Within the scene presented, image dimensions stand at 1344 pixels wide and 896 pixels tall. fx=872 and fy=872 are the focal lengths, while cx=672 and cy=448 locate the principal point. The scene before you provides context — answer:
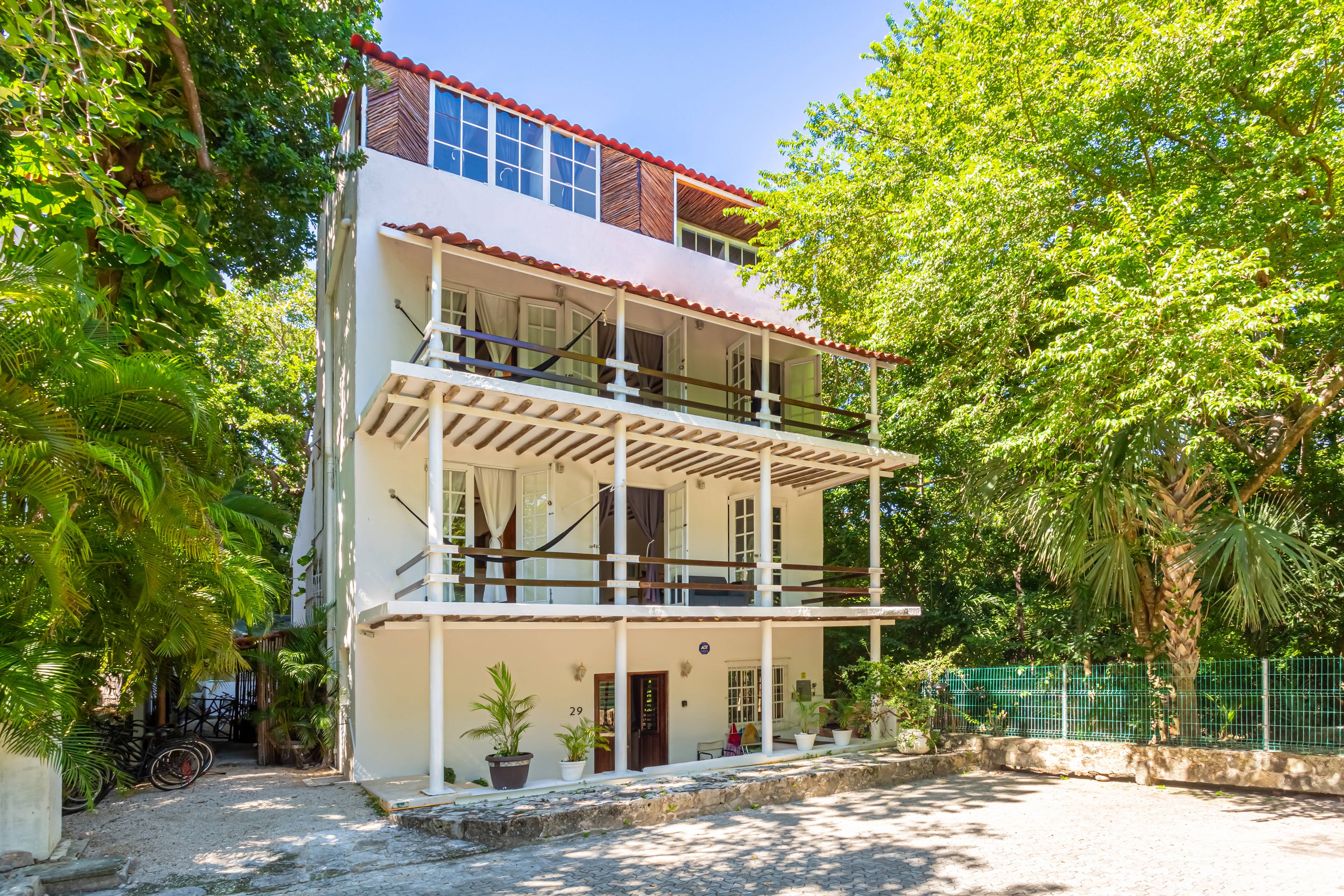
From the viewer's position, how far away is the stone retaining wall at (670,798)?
947 cm

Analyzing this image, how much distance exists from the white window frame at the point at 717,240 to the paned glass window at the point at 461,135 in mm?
4317

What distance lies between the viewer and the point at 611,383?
14.6 m

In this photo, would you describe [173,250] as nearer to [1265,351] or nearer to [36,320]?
[36,320]

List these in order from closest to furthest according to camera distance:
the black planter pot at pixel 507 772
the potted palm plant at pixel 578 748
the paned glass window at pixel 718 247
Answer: the black planter pot at pixel 507 772
the potted palm plant at pixel 578 748
the paned glass window at pixel 718 247

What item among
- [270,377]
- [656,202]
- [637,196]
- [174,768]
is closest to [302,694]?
[174,768]

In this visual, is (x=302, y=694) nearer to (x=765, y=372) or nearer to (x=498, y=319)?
(x=498, y=319)

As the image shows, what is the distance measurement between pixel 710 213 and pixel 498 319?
18.4 ft

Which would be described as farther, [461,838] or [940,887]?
[461,838]

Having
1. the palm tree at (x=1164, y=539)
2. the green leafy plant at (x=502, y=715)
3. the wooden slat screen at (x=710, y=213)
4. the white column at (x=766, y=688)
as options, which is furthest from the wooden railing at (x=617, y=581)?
the wooden slat screen at (x=710, y=213)

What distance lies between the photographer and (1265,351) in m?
13.4

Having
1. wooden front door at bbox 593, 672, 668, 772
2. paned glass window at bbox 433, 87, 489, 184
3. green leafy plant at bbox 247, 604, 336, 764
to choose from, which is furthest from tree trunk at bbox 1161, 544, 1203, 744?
green leafy plant at bbox 247, 604, 336, 764

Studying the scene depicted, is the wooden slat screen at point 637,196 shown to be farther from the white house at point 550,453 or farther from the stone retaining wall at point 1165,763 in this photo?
the stone retaining wall at point 1165,763

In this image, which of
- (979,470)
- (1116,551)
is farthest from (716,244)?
(1116,551)

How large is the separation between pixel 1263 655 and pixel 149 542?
17.1 meters
